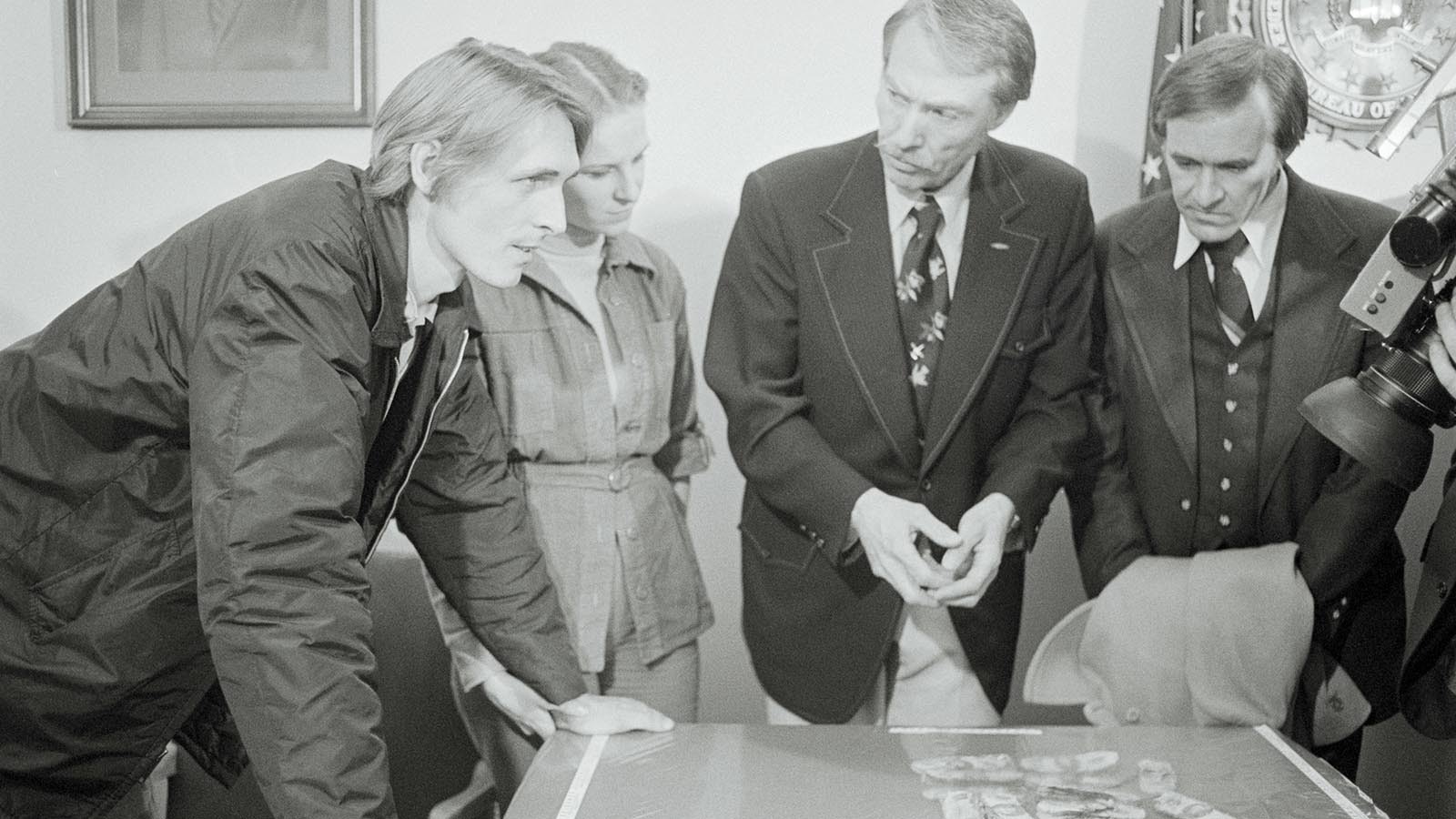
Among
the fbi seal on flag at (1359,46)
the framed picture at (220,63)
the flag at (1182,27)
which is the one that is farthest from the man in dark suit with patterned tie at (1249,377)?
the framed picture at (220,63)

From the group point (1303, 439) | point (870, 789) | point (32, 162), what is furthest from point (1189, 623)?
point (32, 162)

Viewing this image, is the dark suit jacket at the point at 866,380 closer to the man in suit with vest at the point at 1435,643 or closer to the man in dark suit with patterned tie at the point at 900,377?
the man in dark suit with patterned tie at the point at 900,377

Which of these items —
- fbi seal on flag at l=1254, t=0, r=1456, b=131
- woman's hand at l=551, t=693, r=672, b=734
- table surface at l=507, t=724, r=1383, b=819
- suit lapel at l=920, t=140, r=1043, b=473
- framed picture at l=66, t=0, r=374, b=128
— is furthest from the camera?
framed picture at l=66, t=0, r=374, b=128

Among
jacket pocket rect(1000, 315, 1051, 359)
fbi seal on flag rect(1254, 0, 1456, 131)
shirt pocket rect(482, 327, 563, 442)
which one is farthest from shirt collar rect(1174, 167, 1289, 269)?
shirt pocket rect(482, 327, 563, 442)

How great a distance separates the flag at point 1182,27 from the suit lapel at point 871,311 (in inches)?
29.2

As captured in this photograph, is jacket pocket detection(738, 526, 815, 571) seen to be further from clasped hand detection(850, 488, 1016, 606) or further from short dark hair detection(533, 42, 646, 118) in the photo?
short dark hair detection(533, 42, 646, 118)

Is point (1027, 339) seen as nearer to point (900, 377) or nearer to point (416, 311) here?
point (900, 377)

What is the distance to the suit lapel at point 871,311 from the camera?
2227 mm

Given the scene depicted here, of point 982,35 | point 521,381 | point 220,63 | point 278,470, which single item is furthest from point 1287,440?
point 220,63

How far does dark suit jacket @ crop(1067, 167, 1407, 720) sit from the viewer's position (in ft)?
6.96

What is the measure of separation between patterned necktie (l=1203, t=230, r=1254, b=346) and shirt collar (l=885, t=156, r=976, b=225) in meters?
0.37

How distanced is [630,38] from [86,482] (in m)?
1.59

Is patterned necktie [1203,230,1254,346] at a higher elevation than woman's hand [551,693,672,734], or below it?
higher

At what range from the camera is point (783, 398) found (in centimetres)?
224
